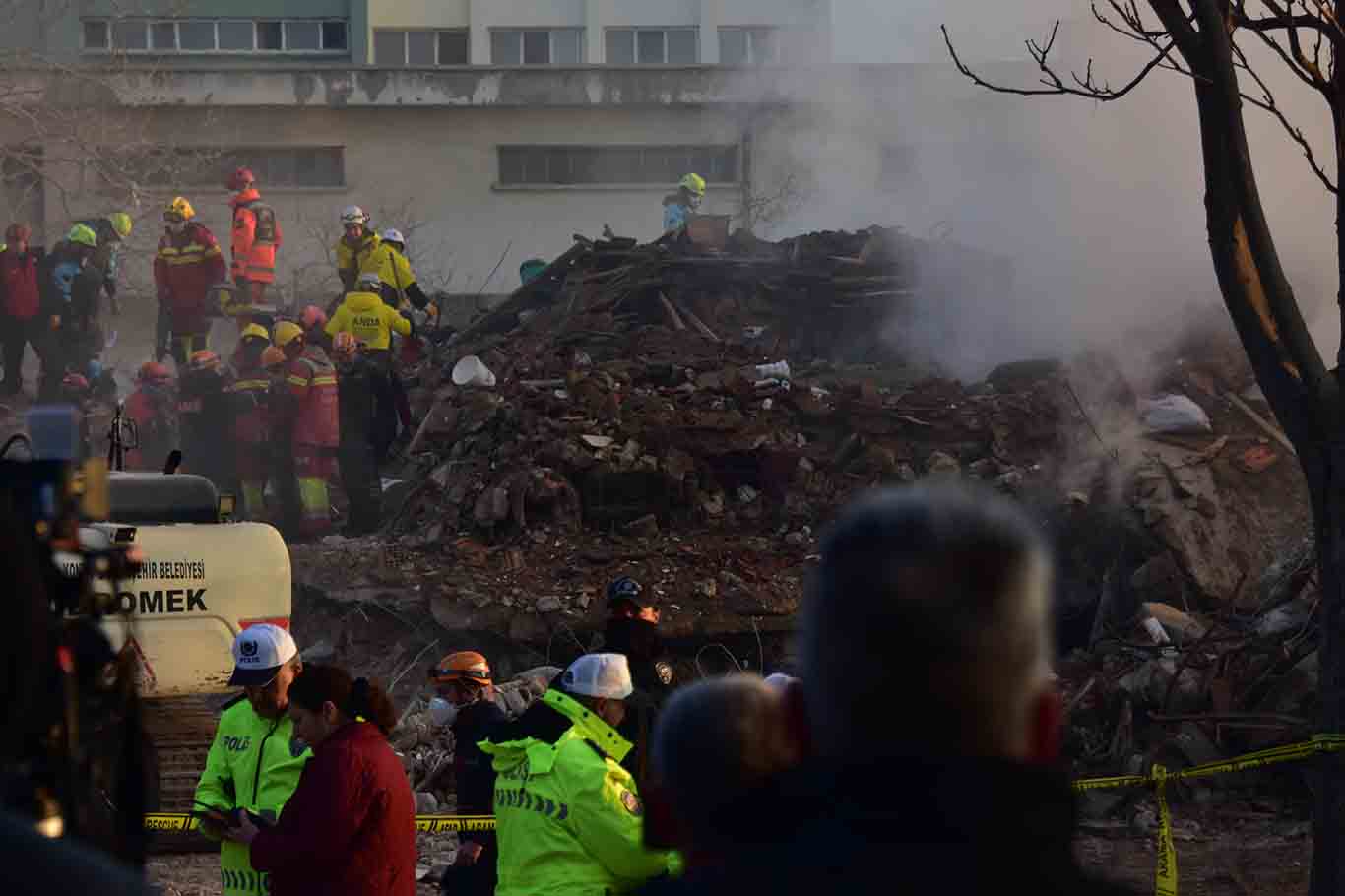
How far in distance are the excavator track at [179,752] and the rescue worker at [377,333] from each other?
6950mm

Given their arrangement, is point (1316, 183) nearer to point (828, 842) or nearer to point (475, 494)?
point (475, 494)

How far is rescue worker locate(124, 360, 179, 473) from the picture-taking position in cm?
1831

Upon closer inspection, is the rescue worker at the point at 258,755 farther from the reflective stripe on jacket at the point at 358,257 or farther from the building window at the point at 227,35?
the building window at the point at 227,35

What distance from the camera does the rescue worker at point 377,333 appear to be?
16.5m

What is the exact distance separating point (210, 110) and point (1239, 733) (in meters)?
27.7

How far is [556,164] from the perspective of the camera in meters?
36.4

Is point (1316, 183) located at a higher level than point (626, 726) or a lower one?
higher

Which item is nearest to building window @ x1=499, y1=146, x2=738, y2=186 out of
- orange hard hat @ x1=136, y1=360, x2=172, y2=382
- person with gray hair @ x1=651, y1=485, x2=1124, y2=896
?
orange hard hat @ x1=136, y1=360, x2=172, y2=382

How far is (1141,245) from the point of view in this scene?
1664 centimetres

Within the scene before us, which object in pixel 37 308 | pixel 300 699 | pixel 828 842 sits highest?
pixel 37 308

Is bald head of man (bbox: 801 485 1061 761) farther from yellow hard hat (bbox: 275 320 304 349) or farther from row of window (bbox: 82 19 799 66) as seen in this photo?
row of window (bbox: 82 19 799 66)

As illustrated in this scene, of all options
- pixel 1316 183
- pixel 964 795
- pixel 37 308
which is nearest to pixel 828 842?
pixel 964 795

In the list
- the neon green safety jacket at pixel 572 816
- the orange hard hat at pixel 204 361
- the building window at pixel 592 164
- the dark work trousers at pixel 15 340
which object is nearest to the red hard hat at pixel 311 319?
the orange hard hat at pixel 204 361

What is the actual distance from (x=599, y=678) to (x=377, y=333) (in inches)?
474
